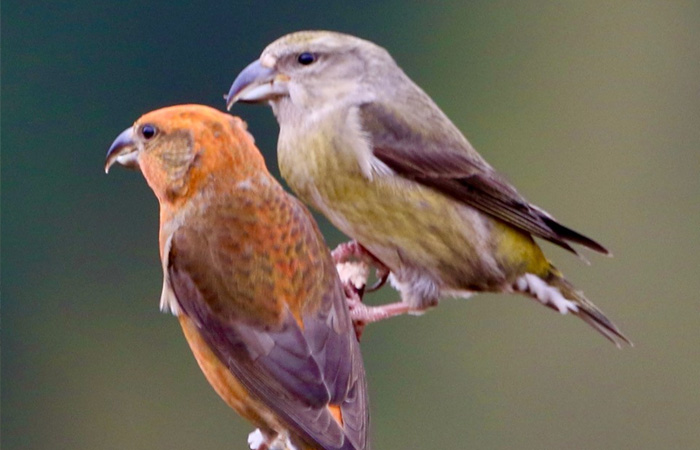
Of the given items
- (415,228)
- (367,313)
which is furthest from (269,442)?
(415,228)

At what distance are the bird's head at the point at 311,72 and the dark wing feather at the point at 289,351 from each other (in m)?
0.66

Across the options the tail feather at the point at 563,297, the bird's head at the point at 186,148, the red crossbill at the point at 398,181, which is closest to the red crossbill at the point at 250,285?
the bird's head at the point at 186,148

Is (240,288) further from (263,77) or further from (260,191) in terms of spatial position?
(263,77)

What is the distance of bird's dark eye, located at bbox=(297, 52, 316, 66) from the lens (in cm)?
368

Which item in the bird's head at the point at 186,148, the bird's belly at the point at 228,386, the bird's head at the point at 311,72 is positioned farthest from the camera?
the bird's head at the point at 311,72

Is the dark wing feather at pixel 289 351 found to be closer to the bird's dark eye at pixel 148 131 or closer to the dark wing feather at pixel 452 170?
the bird's dark eye at pixel 148 131

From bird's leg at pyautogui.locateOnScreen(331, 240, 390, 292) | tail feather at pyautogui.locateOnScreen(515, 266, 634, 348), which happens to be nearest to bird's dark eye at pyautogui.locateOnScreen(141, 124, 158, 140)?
bird's leg at pyautogui.locateOnScreen(331, 240, 390, 292)

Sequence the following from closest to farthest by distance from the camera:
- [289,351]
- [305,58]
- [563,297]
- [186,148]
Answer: [289,351]
[186,148]
[305,58]
[563,297]

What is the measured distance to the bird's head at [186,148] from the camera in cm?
320

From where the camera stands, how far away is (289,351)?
303cm

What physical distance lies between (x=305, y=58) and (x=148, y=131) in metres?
0.66

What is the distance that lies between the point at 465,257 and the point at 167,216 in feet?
3.53

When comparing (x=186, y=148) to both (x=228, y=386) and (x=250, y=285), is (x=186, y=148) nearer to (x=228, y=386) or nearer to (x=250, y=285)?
(x=250, y=285)

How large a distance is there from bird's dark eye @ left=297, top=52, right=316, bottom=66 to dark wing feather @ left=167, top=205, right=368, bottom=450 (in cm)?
78
